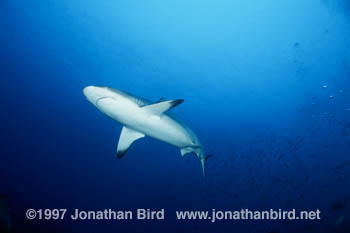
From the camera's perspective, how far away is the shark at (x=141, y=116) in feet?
10.6

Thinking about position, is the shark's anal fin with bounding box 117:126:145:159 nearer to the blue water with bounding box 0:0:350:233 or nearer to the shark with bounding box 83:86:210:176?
the shark with bounding box 83:86:210:176

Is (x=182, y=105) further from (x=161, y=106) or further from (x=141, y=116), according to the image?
(x=161, y=106)

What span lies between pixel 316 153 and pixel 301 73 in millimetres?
10195

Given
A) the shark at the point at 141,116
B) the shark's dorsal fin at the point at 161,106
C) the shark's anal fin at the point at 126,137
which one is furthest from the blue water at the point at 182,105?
the shark's dorsal fin at the point at 161,106

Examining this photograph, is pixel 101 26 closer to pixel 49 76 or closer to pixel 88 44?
pixel 88 44

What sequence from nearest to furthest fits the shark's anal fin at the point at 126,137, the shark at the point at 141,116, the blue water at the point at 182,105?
1. the shark at the point at 141,116
2. the shark's anal fin at the point at 126,137
3. the blue water at the point at 182,105

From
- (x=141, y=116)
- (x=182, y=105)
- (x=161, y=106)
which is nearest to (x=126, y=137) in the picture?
(x=141, y=116)

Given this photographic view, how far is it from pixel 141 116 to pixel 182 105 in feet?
38.2

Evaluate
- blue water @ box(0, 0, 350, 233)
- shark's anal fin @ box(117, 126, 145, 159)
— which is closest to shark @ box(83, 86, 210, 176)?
shark's anal fin @ box(117, 126, 145, 159)

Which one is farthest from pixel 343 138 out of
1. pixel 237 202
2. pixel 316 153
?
pixel 237 202

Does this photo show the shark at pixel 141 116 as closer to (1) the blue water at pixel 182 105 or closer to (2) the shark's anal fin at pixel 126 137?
(2) the shark's anal fin at pixel 126 137

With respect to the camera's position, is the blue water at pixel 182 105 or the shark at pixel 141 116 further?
the blue water at pixel 182 105

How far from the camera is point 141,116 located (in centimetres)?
370

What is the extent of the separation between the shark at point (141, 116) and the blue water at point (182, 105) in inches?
243
